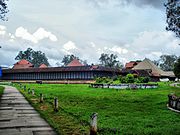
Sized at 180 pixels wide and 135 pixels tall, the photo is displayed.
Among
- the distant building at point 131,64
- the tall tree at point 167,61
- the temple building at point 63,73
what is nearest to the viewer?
the temple building at point 63,73

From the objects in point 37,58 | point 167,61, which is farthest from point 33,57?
point 167,61

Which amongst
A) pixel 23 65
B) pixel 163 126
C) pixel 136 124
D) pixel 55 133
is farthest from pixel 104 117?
pixel 23 65

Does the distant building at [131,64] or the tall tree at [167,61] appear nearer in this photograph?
the distant building at [131,64]

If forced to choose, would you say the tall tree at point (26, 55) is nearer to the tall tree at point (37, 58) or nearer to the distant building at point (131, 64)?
the tall tree at point (37, 58)

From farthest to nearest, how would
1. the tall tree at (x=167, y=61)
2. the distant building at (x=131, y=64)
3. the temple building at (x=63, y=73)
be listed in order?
the tall tree at (x=167, y=61), the distant building at (x=131, y=64), the temple building at (x=63, y=73)

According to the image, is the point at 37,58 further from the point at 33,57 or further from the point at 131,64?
the point at 131,64

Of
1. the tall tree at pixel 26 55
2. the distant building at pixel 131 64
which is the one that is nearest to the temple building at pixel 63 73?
the distant building at pixel 131 64

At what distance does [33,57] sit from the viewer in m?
164

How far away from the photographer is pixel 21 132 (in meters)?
9.22

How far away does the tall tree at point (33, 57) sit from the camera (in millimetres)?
153250

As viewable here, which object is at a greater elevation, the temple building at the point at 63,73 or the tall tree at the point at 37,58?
the tall tree at the point at 37,58

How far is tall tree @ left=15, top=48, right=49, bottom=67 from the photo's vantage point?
153 metres

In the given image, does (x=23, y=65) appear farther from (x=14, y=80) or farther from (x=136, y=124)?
(x=136, y=124)

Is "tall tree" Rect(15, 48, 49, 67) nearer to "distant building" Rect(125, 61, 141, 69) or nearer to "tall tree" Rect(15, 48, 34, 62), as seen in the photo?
"tall tree" Rect(15, 48, 34, 62)
